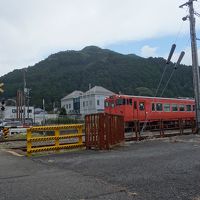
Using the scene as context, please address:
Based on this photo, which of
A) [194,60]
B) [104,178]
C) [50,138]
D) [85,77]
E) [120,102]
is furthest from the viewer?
[85,77]

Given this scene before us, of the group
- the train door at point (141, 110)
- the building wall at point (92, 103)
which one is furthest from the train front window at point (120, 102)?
the building wall at point (92, 103)

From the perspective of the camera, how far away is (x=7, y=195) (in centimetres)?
693

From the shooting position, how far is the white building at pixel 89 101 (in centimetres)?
10250

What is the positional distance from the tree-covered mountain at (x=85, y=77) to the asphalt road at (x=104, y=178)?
10715 centimetres

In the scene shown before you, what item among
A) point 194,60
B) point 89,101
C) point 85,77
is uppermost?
point 85,77

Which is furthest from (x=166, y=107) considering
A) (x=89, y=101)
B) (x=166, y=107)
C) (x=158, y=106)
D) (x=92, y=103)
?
(x=89, y=101)

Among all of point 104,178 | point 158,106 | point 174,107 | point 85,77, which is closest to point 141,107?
point 158,106

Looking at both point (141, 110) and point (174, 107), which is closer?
point (141, 110)

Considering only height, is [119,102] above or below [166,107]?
above

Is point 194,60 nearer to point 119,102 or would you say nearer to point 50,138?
point 119,102

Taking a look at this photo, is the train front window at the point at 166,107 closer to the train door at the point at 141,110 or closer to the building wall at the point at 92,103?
the train door at the point at 141,110

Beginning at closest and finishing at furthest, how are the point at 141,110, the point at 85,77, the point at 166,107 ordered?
the point at 141,110
the point at 166,107
the point at 85,77

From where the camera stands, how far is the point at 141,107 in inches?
1266

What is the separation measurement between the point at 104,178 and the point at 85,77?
154 metres
